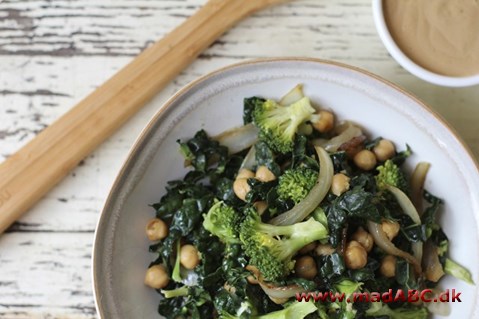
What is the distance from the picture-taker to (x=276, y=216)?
2693 millimetres

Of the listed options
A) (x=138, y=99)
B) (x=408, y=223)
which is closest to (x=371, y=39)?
(x=408, y=223)

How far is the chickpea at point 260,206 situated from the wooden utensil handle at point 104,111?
872 millimetres

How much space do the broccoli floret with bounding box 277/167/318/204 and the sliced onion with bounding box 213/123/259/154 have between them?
0.33 m

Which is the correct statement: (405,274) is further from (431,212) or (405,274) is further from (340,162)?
(340,162)

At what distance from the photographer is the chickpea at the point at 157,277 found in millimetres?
2852

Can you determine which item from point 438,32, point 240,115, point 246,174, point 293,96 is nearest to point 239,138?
point 240,115

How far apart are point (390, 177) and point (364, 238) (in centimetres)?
32

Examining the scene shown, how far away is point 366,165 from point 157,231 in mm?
1076

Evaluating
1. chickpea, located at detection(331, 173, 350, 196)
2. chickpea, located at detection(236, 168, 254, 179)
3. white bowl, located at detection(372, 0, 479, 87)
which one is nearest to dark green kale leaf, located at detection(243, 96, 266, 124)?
chickpea, located at detection(236, 168, 254, 179)

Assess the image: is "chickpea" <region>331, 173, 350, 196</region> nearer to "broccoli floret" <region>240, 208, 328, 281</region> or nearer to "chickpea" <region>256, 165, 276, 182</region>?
"broccoli floret" <region>240, 208, 328, 281</region>

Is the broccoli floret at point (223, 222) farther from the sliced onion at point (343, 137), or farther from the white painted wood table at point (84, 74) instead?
the white painted wood table at point (84, 74)

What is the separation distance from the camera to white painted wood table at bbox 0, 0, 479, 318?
3.07 meters

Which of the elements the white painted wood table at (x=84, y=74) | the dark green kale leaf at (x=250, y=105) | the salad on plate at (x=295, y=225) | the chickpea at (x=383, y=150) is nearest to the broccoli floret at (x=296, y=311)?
the salad on plate at (x=295, y=225)

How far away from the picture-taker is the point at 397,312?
108 inches
